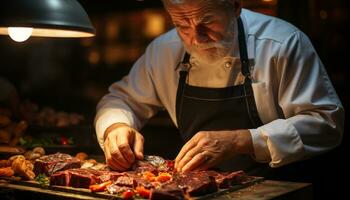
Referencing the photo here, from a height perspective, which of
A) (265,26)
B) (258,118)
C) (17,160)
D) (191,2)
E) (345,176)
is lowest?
(345,176)

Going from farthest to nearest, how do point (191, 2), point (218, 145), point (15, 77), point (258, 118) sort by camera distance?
point (15, 77), point (258, 118), point (191, 2), point (218, 145)

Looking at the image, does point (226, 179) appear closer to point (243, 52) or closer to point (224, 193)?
point (224, 193)

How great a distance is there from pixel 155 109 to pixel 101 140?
705mm

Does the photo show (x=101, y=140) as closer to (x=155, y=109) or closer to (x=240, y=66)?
(x=155, y=109)

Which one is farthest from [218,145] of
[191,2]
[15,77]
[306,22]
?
[15,77]

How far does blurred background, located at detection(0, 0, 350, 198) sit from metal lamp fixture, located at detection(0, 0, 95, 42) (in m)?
1.69

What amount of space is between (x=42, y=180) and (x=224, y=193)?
1068 millimetres

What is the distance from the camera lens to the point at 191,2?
12.3 feet

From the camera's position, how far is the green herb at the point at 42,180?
3.35 m

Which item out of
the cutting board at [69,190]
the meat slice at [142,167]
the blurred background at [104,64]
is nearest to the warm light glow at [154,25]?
the blurred background at [104,64]

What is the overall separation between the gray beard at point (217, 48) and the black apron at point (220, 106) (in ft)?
0.50

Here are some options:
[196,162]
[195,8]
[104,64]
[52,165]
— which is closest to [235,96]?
[195,8]

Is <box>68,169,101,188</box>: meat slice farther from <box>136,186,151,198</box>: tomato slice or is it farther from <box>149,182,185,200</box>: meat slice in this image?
<box>149,182,185,200</box>: meat slice

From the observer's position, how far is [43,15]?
3.28m
